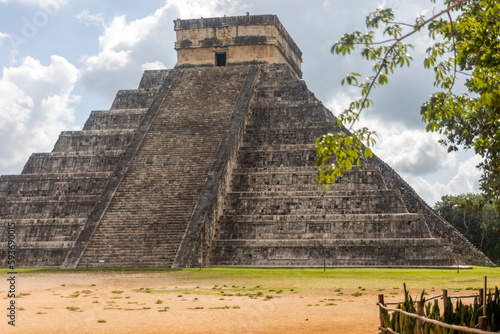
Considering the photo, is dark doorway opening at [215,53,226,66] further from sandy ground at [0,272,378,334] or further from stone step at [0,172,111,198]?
sandy ground at [0,272,378,334]

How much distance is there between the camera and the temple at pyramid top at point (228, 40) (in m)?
28.7

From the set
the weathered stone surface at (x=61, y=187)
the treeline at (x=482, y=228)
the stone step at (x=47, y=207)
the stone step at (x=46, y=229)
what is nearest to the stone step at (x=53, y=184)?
the weathered stone surface at (x=61, y=187)

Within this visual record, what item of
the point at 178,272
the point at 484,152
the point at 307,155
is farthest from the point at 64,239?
the point at 484,152

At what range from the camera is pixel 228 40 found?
28828mm

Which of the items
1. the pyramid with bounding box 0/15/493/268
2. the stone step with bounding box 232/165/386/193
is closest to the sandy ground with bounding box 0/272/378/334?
the pyramid with bounding box 0/15/493/268

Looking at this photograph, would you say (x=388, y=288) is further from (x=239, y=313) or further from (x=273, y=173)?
(x=273, y=173)

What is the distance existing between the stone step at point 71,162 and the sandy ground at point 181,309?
9.16 meters

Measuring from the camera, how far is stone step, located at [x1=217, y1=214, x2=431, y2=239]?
1944 cm

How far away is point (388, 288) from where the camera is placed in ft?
44.7

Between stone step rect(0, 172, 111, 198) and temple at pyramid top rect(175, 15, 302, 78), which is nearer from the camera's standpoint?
stone step rect(0, 172, 111, 198)

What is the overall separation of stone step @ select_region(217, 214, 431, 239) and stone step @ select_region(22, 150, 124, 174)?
5.54 metres

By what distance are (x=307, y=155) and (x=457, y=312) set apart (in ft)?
51.2

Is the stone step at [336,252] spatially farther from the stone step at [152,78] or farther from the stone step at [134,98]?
the stone step at [152,78]

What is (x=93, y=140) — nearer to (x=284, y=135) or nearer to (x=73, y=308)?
(x=284, y=135)
